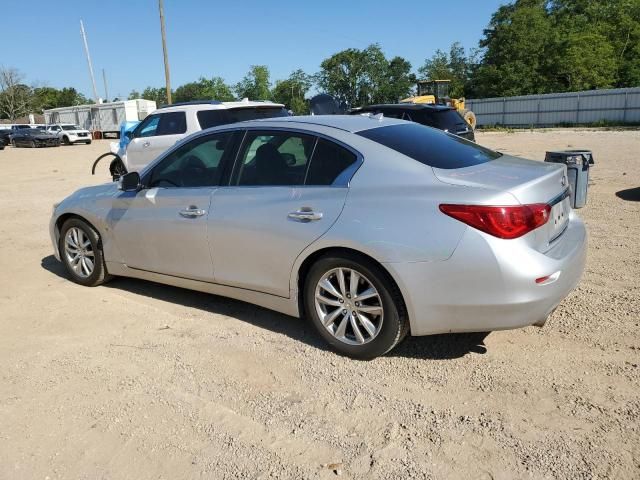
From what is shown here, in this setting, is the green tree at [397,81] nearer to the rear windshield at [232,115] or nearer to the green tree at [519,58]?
the green tree at [519,58]

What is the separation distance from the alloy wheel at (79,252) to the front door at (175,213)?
20.2 inches

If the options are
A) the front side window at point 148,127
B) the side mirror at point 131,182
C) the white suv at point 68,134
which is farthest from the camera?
the white suv at point 68,134

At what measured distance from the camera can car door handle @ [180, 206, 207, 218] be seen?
4246mm

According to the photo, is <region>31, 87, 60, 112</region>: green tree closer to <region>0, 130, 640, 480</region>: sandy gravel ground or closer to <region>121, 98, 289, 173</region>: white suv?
<region>121, 98, 289, 173</region>: white suv

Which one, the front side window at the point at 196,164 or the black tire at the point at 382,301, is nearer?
the black tire at the point at 382,301

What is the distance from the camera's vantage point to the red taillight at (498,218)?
3.10 metres

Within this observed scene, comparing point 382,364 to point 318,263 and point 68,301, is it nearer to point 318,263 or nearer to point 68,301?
point 318,263

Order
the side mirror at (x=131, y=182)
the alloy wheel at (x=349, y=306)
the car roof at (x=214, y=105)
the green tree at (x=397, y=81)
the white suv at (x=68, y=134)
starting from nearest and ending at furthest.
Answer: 1. the alloy wheel at (x=349, y=306)
2. the side mirror at (x=131, y=182)
3. the car roof at (x=214, y=105)
4. the white suv at (x=68, y=134)
5. the green tree at (x=397, y=81)

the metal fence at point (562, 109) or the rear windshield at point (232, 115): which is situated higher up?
the rear windshield at point (232, 115)

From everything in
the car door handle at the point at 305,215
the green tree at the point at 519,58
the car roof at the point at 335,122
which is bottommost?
the car door handle at the point at 305,215

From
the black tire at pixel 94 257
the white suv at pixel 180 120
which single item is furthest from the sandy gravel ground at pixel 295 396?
the white suv at pixel 180 120

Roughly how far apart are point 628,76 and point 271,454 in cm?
5440

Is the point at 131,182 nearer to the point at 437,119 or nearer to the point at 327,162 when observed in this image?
the point at 327,162

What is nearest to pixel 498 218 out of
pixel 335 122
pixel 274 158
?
pixel 335 122
